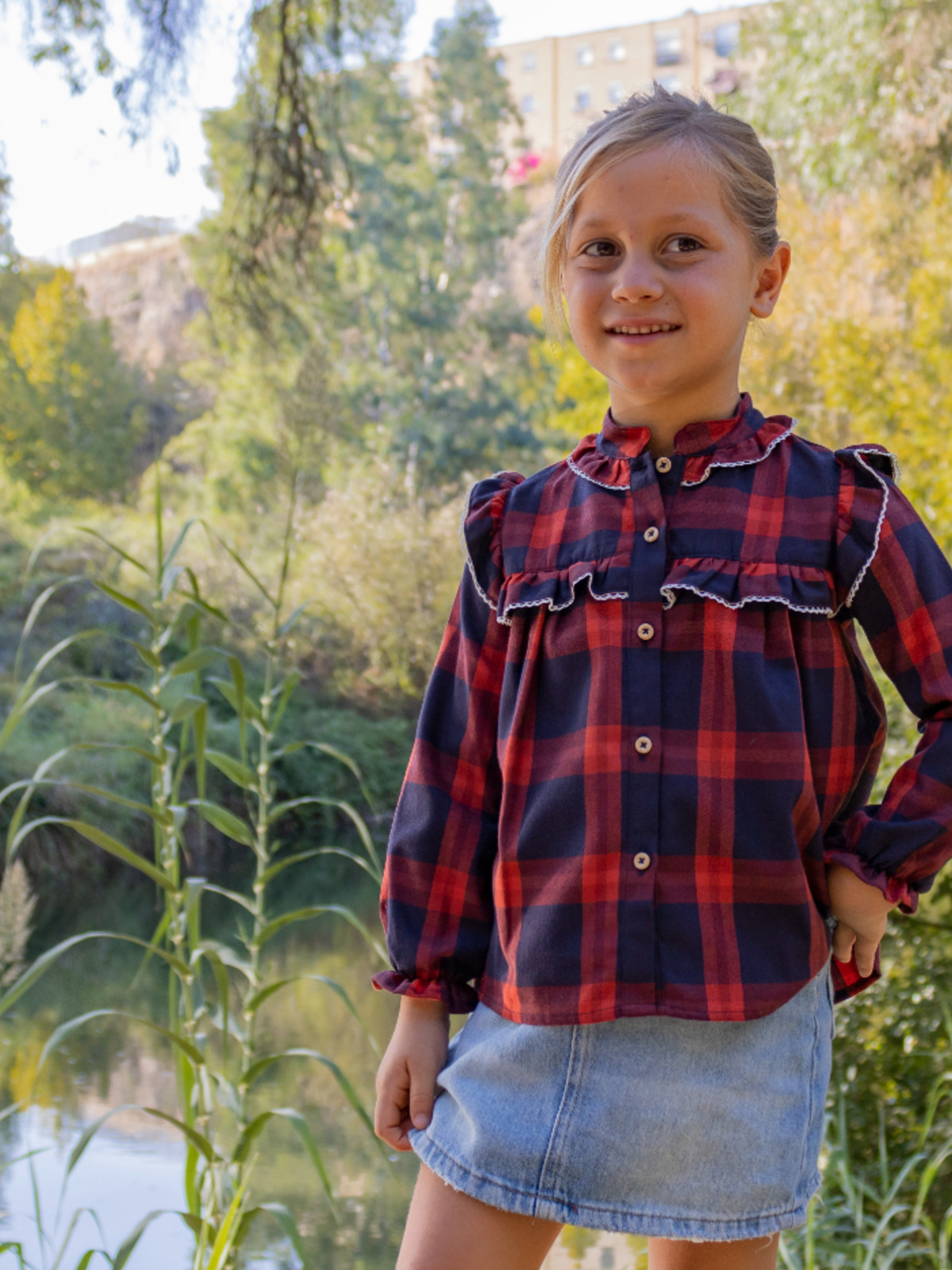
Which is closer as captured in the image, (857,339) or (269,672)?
(269,672)

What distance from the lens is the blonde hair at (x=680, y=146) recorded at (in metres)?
0.92

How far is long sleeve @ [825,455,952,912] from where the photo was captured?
2.79 feet

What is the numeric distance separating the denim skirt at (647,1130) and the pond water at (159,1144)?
1.45 meters

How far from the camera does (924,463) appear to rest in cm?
758

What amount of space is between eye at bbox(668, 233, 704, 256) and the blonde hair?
0.12ft

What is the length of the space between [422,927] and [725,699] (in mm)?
285

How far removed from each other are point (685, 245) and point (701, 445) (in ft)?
0.47

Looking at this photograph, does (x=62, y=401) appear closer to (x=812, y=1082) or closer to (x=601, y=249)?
(x=601, y=249)

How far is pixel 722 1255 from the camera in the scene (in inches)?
34.5

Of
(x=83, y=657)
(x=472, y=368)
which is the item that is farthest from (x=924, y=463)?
(x=472, y=368)

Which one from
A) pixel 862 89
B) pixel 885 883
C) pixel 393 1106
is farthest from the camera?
pixel 862 89

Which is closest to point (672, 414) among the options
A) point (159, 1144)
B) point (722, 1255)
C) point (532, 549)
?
point (532, 549)

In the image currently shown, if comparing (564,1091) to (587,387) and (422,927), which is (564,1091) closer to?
(422,927)

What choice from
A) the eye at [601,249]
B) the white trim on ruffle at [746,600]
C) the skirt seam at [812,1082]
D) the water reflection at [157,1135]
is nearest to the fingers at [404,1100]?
the skirt seam at [812,1082]
